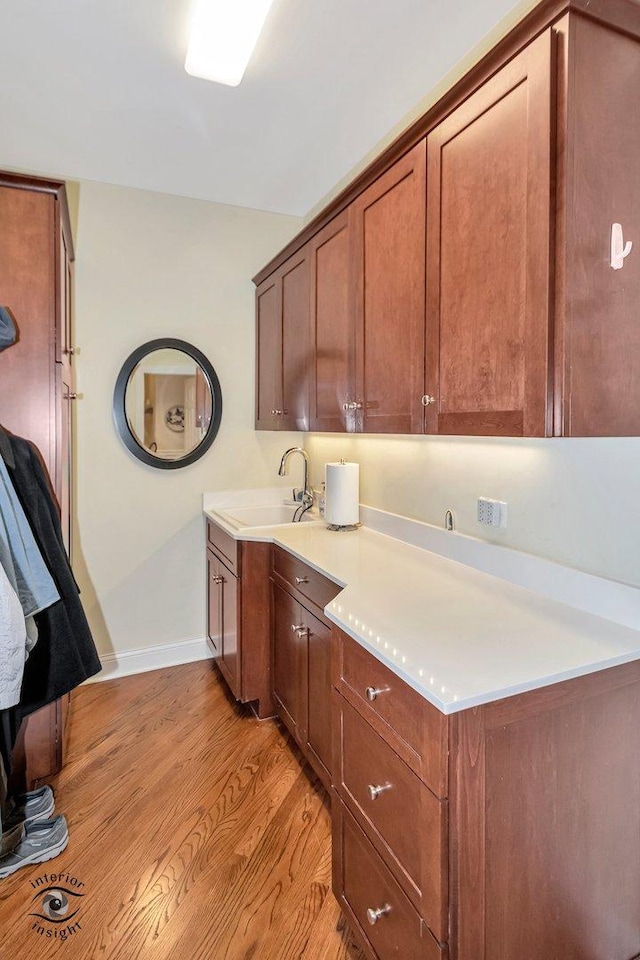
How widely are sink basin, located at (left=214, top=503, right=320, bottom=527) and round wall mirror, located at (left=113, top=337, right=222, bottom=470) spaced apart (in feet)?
1.27

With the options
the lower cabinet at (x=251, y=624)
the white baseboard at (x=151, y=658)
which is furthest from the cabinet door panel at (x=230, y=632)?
the white baseboard at (x=151, y=658)

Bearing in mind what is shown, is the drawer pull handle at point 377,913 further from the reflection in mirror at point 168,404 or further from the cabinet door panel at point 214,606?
the reflection in mirror at point 168,404

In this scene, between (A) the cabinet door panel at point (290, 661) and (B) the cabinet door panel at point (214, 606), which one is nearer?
(A) the cabinet door panel at point (290, 661)

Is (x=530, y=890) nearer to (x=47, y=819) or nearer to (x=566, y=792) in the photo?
(x=566, y=792)

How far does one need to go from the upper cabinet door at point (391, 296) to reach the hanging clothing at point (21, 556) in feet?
3.92

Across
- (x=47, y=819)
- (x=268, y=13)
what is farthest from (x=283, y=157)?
(x=47, y=819)

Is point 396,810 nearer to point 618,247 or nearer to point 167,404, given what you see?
point 618,247

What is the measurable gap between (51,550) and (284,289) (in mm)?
1681

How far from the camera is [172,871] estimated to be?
1.64 m

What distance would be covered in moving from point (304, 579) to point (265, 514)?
119 cm

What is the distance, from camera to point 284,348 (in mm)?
2717

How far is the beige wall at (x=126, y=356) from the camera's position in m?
2.76

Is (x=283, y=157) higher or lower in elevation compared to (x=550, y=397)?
higher

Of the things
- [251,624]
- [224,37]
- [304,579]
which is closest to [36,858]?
[251,624]
